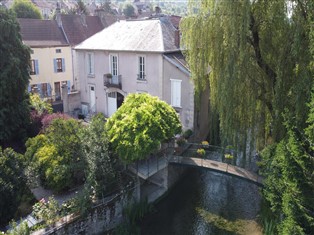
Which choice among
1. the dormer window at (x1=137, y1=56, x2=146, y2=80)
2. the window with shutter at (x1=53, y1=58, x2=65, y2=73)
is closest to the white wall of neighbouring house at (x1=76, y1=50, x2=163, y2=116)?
the dormer window at (x1=137, y1=56, x2=146, y2=80)

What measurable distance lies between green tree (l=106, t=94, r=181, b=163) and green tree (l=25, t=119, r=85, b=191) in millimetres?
1846

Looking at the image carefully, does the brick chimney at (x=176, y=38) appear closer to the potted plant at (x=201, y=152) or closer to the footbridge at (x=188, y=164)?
the footbridge at (x=188, y=164)

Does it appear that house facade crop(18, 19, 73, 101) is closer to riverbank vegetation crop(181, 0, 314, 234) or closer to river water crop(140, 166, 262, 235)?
river water crop(140, 166, 262, 235)

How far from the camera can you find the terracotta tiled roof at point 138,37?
73.9 feet

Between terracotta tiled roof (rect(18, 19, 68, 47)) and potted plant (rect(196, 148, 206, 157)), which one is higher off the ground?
terracotta tiled roof (rect(18, 19, 68, 47))

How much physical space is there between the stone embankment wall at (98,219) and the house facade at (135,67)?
8.47 meters

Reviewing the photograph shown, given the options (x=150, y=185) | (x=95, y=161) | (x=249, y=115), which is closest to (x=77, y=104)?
(x=150, y=185)

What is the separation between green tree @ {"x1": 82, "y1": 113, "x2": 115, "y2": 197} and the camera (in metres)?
14.4

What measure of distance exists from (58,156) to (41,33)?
20684 millimetres

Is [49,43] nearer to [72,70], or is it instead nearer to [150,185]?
[72,70]

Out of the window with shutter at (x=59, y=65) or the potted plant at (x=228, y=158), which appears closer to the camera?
the potted plant at (x=228, y=158)

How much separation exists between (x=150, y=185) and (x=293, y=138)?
9369 mm

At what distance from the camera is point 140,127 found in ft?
50.5

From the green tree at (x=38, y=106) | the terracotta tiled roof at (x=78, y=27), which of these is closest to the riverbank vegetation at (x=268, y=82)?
the green tree at (x=38, y=106)
